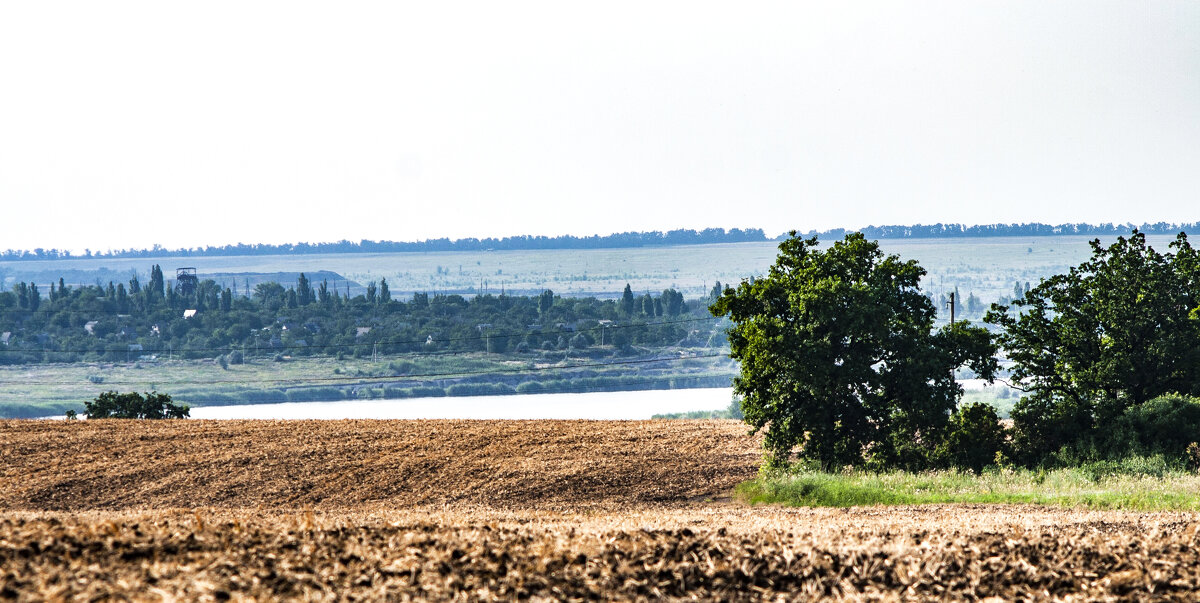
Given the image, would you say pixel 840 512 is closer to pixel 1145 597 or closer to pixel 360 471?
pixel 1145 597

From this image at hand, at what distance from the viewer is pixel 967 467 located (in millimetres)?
24000

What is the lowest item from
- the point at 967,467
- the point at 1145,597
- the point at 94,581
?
the point at 967,467

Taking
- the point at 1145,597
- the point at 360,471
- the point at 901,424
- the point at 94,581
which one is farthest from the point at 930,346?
the point at 94,581

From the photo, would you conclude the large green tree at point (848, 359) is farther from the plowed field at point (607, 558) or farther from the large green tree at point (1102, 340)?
the plowed field at point (607, 558)

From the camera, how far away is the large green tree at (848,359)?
78.5 ft

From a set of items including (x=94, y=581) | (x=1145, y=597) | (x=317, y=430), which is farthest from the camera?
(x=317, y=430)

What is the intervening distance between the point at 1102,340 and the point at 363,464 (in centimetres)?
1719

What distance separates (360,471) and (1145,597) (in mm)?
18452

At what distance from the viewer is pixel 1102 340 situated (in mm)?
25656

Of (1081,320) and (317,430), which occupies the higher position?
(1081,320)

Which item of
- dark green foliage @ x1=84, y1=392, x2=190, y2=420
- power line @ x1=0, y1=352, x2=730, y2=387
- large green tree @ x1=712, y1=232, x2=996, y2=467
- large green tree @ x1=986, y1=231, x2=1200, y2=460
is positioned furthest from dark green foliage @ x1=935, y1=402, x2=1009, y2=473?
power line @ x1=0, y1=352, x2=730, y2=387

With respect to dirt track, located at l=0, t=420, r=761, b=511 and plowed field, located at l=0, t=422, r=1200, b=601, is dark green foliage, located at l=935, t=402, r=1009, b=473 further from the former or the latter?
plowed field, located at l=0, t=422, r=1200, b=601

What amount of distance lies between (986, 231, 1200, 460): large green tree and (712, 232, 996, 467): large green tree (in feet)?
4.97

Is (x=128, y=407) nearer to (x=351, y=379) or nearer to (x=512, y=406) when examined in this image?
(x=512, y=406)
